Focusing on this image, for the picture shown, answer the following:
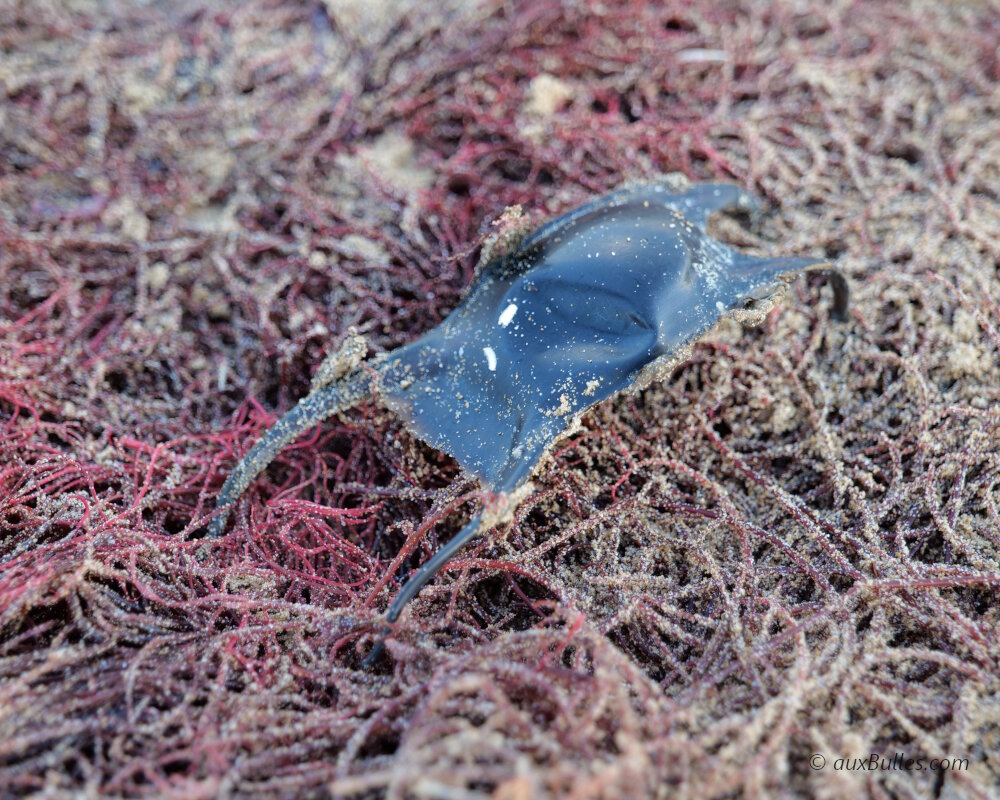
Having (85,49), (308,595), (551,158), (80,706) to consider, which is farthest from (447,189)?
(80,706)

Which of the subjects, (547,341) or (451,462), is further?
(451,462)

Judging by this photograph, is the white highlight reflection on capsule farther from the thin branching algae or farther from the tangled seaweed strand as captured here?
the tangled seaweed strand

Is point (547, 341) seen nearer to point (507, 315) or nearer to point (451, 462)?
point (507, 315)

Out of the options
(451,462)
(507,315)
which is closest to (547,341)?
(507,315)

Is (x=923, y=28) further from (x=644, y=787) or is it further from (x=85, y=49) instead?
(x=85, y=49)

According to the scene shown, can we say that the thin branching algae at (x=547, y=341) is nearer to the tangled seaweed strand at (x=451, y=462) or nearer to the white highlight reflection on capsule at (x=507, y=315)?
the white highlight reflection on capsule at (x=507, y=315)

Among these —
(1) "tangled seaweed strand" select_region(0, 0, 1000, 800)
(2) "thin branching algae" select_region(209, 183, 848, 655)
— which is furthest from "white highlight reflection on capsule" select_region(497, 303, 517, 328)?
(1) "tangled seaweed strand" select_region(0, 0, 1000, 800)
